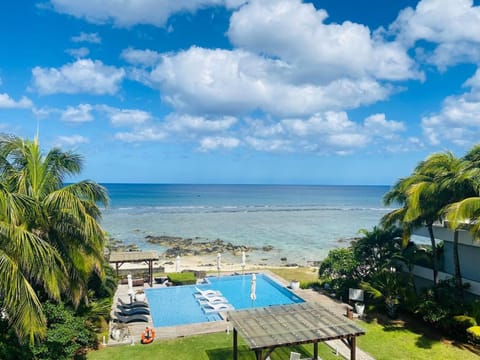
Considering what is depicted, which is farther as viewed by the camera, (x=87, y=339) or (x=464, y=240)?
(x=464, y=240)

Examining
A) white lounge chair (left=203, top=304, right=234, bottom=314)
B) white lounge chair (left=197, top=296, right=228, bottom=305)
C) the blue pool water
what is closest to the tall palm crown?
the blue pool water

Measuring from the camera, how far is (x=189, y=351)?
453 inches

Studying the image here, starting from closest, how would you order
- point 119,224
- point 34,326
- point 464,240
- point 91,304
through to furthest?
point 34,326, point 91,304, point 464,240, point 119,224

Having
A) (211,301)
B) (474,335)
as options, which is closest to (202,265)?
(211,301)

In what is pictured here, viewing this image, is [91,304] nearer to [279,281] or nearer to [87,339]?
[87,339]

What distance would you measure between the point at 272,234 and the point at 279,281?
2523cm

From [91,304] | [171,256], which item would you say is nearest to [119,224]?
[171,256]

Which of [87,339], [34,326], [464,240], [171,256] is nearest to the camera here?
[34,326]

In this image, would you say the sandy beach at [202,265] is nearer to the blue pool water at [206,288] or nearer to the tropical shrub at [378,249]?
the blue pool water at [206,288]

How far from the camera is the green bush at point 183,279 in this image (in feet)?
69.2

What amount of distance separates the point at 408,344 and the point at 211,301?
910 centimetres

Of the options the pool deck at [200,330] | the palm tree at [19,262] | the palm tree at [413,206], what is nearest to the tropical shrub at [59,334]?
the palm tree at [19,262]

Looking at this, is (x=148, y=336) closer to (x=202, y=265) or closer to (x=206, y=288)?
(x=206, y=288)

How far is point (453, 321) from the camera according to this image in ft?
39.5
